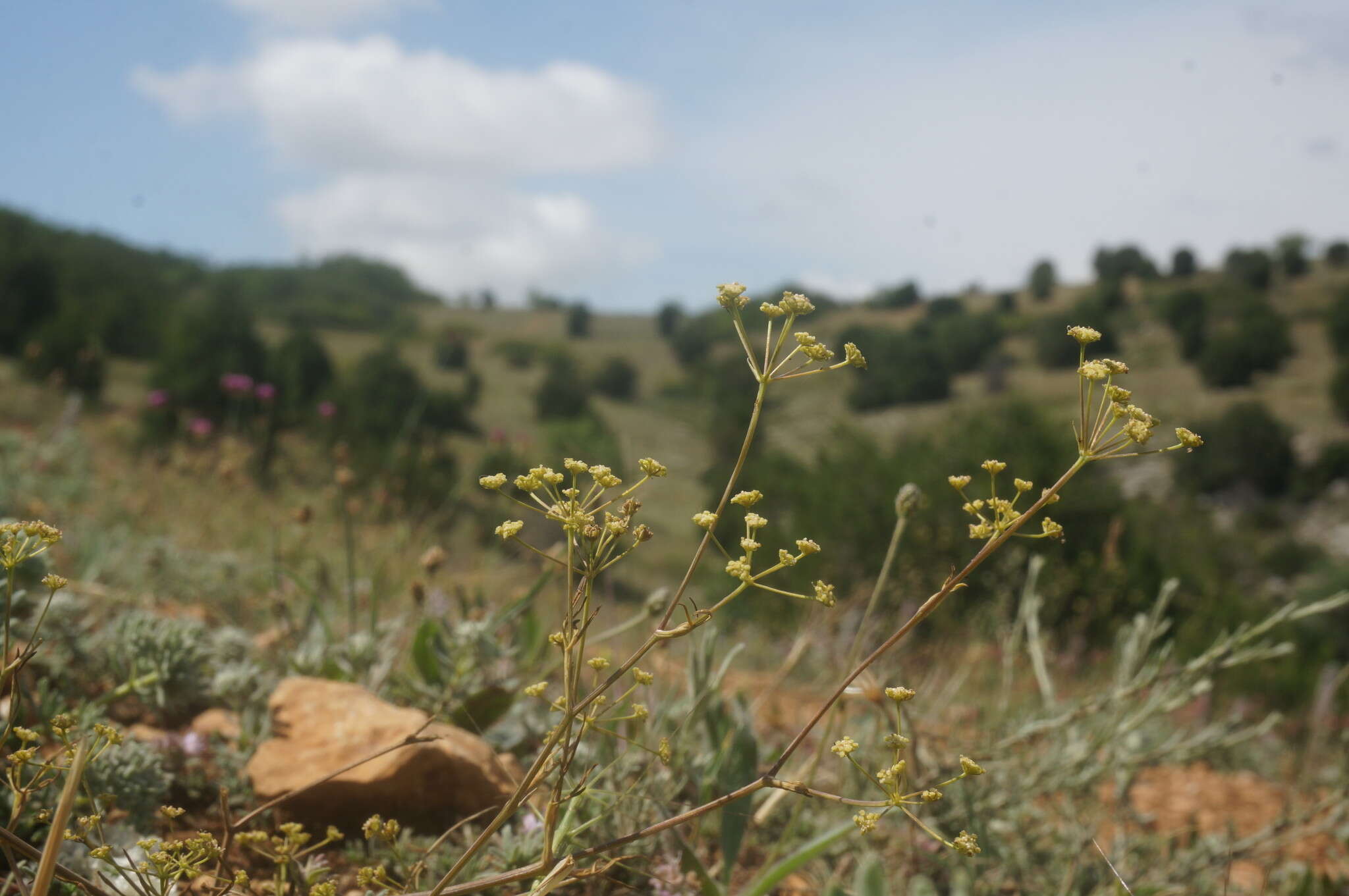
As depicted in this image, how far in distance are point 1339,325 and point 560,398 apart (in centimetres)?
4120

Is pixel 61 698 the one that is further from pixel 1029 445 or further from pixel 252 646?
pixel 1029 445

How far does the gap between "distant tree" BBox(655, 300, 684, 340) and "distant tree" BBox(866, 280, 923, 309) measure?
2826cm

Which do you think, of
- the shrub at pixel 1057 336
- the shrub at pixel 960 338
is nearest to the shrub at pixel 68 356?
the shrub at pixel 1057 336

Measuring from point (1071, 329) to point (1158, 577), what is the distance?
11646 millimetres

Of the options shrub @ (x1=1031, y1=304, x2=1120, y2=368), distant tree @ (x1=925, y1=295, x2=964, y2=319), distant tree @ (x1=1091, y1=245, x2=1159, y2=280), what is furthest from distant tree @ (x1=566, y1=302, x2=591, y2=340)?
distant tree @ (x1=1091, y1=245, x2=1159, y2=280)

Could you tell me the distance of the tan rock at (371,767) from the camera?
67.4 inches

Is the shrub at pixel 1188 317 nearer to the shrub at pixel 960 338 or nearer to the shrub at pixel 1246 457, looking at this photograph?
the shrub at pixel 960 338

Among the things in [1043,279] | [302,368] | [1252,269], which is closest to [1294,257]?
[1252,269]

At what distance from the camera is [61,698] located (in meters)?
1.81

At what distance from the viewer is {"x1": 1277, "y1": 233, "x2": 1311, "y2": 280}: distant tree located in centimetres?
6725

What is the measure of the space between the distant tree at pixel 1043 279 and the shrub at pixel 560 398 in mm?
39773

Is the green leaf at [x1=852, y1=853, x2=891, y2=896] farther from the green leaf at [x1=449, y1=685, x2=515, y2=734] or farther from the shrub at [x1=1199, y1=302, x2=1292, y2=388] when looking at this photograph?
the shrub at [x1=1199, y1=302, x2=1292, y2=388]

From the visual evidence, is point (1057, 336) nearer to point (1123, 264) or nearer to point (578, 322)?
point (1123, 264)

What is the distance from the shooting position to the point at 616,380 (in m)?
62.2
